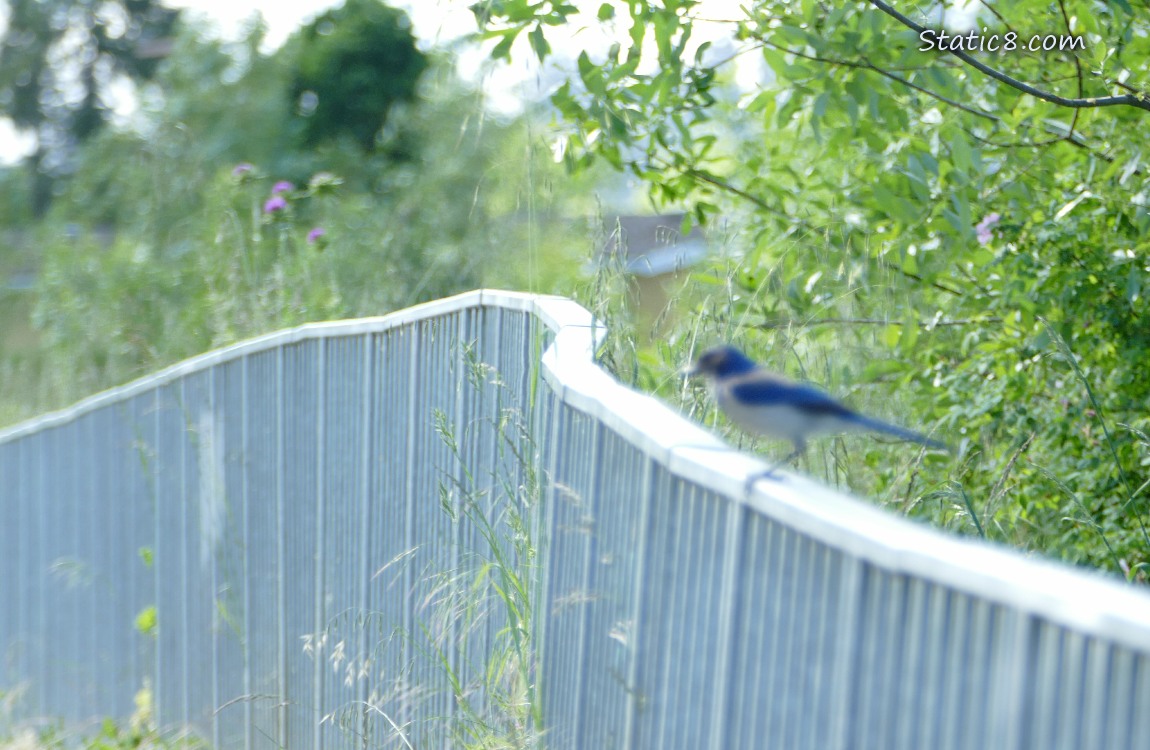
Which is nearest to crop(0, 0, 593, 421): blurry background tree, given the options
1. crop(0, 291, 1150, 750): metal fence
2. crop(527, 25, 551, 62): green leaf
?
crop(527, 25, 551, 62): green leaf

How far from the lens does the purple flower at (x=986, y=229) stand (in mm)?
4422

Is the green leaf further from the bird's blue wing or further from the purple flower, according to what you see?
the bird's blue wing

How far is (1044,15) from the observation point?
14.3ft

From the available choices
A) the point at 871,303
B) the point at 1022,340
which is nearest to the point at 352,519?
the point at 871,303

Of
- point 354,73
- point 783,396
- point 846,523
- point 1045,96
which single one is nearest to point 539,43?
point 1045,96

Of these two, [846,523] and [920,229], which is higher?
[846,523]

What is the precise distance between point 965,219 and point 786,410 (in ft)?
6.35

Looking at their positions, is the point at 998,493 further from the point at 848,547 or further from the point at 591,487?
the point at 848,547

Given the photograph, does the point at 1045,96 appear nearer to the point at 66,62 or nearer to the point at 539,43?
the point at 539,43

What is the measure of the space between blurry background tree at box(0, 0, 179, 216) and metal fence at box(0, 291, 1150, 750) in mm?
37542

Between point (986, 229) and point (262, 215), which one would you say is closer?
point (986, 229)

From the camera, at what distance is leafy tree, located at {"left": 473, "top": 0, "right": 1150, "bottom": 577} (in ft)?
12.8

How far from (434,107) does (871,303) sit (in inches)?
675

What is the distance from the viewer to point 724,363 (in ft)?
8.07
